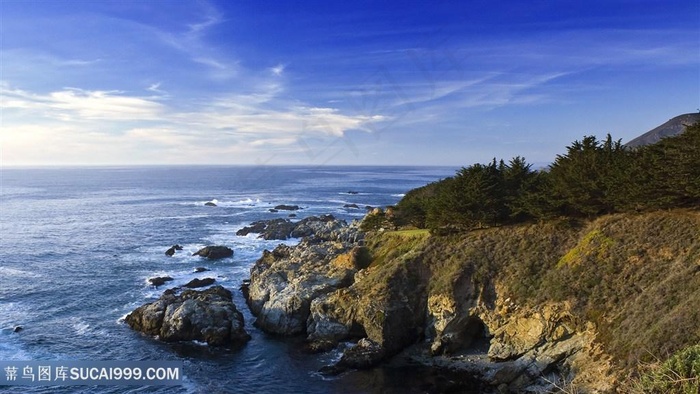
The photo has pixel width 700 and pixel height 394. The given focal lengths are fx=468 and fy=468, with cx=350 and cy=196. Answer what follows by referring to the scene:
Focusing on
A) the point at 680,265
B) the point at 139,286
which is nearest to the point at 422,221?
the point at 680,265

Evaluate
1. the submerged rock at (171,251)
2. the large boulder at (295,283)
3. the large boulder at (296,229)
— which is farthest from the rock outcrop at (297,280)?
the submerged rock at (171,251)

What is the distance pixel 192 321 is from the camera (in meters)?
40.8

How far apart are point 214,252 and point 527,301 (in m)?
50.1

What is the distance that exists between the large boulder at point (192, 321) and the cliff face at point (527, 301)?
132 inches

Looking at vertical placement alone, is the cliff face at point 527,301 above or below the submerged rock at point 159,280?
above

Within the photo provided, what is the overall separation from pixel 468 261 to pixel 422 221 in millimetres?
13133

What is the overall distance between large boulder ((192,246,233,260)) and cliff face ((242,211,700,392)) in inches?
1101

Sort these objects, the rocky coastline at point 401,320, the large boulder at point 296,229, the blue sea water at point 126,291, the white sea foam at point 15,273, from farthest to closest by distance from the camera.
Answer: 1. the large boulder at point 296,229
2. the white sea foam at point 15,273
3. the blue sea water at point 126,291
4. the rocky coastline at point 401,320

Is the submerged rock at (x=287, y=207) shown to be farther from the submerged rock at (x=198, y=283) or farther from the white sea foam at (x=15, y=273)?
the white sea foam at (x=15, y=273)

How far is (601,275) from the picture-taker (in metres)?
34.5

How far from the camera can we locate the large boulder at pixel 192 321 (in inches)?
1571

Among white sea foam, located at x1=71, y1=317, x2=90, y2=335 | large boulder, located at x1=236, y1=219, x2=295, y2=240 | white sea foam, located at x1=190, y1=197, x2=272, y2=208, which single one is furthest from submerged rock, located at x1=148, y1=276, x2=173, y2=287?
white sea foam, located at x1=190, y1=197, x2=272, y2=208

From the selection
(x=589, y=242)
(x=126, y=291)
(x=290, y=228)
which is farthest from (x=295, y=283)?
(x=290, y=228)

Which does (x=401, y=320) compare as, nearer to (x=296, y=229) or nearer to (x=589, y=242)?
(x=589, y=242)
